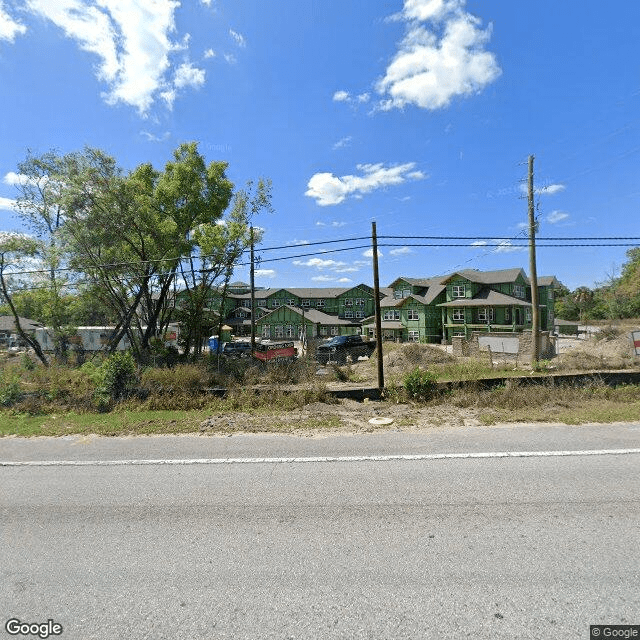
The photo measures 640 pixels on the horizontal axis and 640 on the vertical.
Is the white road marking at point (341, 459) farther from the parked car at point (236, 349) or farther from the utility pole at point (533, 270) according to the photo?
the parked car at point (236, 349)

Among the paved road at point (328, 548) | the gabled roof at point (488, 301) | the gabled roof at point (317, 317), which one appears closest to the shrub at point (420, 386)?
the paved road at point (328, 548)

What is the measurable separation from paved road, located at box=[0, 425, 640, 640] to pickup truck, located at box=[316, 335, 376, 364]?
1485 cm

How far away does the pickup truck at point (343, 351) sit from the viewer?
21.0 metres

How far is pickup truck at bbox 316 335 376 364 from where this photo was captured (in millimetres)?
21041

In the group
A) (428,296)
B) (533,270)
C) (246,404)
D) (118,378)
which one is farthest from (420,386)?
(428,296)

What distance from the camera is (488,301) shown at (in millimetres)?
35812

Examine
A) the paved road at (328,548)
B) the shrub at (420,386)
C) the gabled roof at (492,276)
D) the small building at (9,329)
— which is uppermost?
the gabled roof at (492,276)

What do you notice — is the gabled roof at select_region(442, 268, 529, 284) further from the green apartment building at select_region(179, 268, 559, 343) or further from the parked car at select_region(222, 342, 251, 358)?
the parked car at select_region(222, 342, 251, 358)

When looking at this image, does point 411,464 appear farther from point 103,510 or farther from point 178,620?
point 103,510

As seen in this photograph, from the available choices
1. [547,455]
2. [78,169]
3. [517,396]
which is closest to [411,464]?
[547,455]

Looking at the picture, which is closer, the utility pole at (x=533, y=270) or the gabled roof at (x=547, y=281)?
the utility pole at (x=533, y=270)

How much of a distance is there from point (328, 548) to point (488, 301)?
36.9m

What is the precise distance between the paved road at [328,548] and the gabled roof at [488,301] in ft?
107

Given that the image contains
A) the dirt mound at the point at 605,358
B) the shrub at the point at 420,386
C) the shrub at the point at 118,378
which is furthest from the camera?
the dirt mound at the point at 605,358
